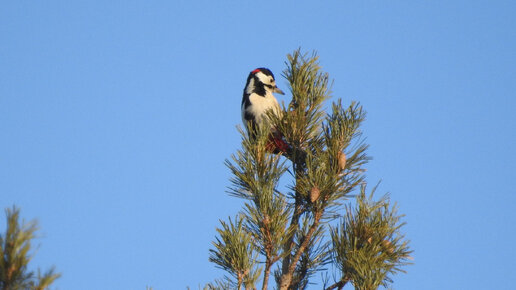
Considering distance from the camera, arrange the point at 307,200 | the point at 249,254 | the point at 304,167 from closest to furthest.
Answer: the point at 249,254, the point at 307,200, the point at 304,167

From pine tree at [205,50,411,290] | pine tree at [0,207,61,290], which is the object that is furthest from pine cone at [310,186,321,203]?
pine tree at [0,207,61,290]

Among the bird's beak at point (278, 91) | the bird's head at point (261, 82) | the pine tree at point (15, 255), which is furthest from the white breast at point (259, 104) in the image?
the pine tree at point (15, 255)

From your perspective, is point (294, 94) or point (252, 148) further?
point (294, 94)

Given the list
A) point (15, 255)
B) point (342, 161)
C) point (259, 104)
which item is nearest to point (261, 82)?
point (259, 104)

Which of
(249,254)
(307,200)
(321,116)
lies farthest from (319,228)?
(321,116)

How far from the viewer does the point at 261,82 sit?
6.14 m

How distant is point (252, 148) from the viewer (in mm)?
3672

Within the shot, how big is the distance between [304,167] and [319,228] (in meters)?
0.49

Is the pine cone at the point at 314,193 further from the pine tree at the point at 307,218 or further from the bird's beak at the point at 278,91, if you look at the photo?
the bird's beak at the point at 278,91

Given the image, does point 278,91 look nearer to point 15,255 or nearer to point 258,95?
point 258,95

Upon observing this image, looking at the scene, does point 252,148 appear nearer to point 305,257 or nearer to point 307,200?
point 307,200

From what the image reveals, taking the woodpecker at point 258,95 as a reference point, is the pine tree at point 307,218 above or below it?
below

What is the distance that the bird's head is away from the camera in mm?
6062

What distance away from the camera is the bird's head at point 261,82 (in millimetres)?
6062
